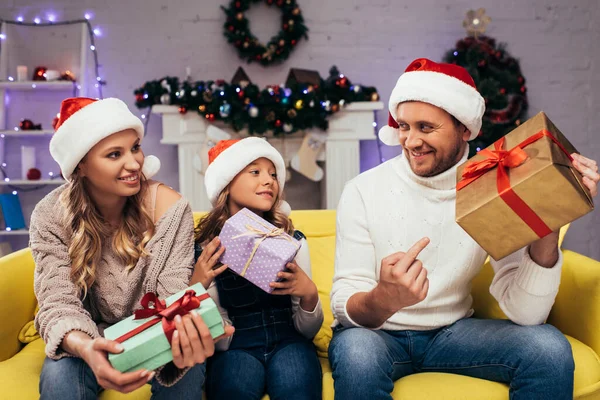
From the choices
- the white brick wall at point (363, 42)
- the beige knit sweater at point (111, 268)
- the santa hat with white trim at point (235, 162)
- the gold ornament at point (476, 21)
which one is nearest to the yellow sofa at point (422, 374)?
the beige knit sweater at point (111, 268)

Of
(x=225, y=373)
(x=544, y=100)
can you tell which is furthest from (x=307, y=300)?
(x=544, y=100)

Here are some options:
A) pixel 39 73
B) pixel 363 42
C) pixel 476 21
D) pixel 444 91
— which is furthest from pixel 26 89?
pixel 444 91

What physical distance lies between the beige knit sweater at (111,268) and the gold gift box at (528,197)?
0.79 metres

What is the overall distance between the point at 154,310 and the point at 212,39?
3260mm

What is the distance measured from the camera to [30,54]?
4184 millimetres

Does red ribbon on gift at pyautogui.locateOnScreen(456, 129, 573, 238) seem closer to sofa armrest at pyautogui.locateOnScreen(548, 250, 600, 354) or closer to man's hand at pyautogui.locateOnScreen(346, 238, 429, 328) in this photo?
man's hand at pyautogui.locateOnScreen(346, 238, 429, 328)

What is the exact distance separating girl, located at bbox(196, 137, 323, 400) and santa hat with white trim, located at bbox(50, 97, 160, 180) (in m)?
0.37

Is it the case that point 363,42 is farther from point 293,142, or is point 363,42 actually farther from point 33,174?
point 33,174

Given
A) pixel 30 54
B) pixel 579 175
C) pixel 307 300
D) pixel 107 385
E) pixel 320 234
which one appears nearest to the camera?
pixel 107 385

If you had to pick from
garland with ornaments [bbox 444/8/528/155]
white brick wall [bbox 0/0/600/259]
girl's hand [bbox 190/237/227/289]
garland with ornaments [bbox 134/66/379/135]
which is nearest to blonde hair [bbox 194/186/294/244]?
girl's hand [bbox 190/237/227/289]

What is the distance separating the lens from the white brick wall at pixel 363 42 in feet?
13.8

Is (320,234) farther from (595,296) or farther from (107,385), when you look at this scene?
(107,385)

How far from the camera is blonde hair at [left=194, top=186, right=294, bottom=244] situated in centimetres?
184

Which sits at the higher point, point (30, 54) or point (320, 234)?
point (30, 54)
